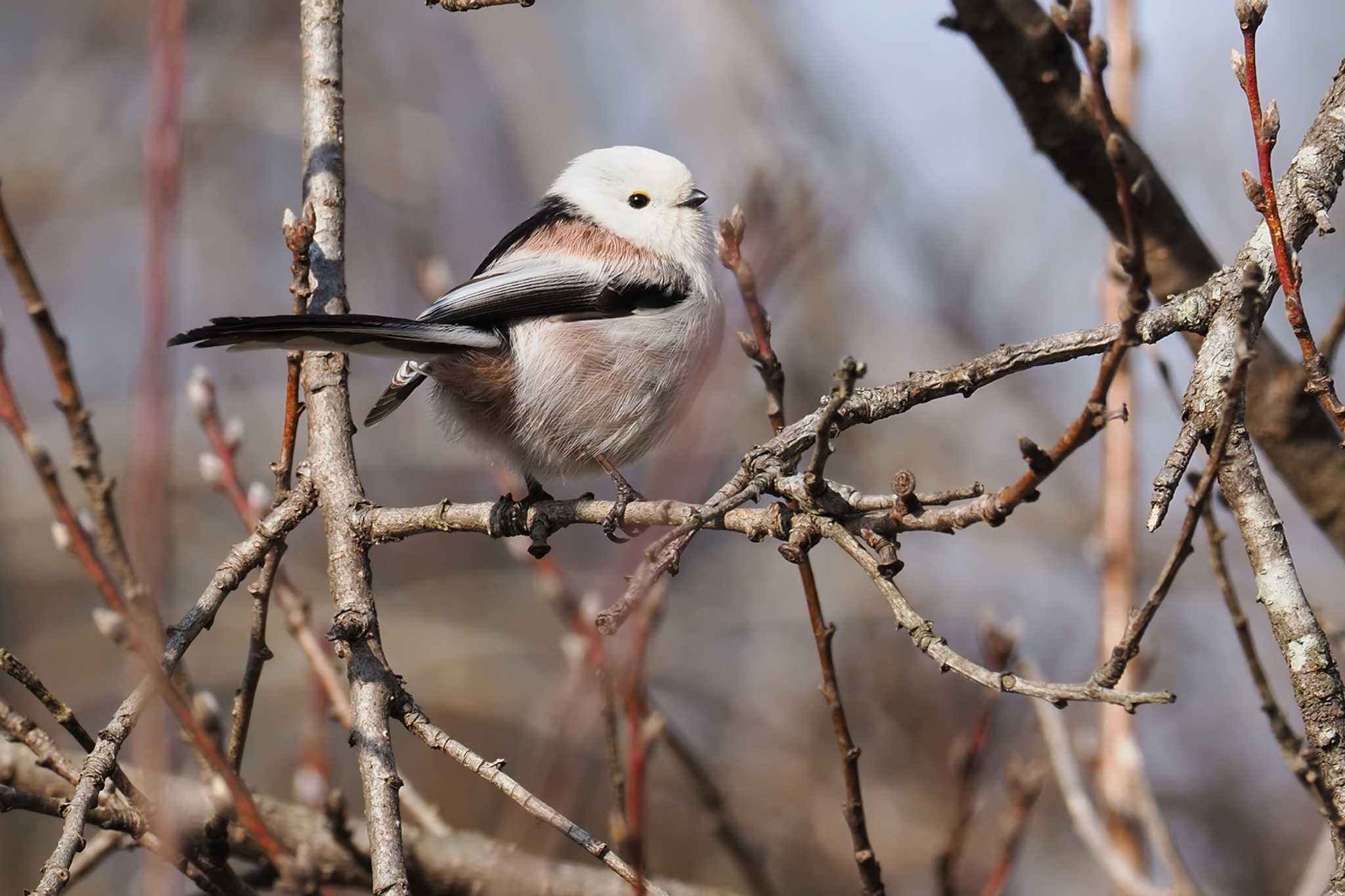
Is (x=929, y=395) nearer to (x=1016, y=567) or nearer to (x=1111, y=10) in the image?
(x=1111, y=10)

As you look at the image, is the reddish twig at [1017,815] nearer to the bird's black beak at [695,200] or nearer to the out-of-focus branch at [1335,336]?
the out-of-focus branch at [1335,336]

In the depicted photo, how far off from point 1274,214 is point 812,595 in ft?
2.94

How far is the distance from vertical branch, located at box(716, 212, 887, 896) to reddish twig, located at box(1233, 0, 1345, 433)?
766mm

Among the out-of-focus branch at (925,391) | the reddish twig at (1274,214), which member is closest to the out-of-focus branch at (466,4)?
the out-of-focus branch at (925,391)

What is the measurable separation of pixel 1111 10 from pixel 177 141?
259 cm

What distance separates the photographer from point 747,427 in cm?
646

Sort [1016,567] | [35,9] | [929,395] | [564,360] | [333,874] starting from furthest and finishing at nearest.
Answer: [35,9] → [1016,567] → [564,360] → [333,874] → [929,395]

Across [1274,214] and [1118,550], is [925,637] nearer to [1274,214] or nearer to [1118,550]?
[1274,214]

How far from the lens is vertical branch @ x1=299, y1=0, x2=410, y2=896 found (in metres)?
1.69

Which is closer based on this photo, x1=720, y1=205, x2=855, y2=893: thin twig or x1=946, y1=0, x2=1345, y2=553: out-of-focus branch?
x1=720, y1=205, x2=855, y2=893: thin twig

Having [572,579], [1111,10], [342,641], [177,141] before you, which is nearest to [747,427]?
[572,579]

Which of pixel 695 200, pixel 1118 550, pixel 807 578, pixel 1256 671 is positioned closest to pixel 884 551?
pixel 807 578

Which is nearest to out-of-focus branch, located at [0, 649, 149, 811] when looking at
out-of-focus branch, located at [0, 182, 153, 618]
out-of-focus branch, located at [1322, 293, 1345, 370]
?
out-of-focus branch, located at [0, 182, 153, 618]

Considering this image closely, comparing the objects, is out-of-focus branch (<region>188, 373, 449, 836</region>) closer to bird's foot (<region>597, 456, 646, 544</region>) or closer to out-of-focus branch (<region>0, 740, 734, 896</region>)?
out-of-focus branch (<region>0, 740, 734, 896</region>)
